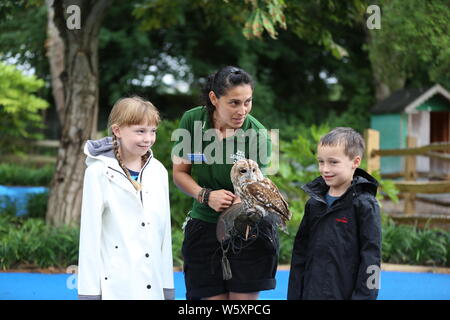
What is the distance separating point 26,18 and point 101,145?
46.1ft

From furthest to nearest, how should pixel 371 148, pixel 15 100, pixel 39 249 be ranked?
1. pixel 15 100
2. pixel 371 148
3. pixel 39 249

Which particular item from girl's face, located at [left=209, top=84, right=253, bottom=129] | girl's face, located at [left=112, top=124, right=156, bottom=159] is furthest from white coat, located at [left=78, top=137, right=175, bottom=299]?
girl's face, located at [left=209, top=84, right=253, bottom=129]

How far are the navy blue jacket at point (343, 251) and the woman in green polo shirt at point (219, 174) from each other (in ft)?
0.61

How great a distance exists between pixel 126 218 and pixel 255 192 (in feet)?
2.07

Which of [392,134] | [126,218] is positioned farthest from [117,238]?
[392,134]

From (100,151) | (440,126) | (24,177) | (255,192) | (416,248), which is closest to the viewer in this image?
(255,192)

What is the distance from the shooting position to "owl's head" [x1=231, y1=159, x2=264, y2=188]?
9.18 ft

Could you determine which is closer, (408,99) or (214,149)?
(214,149)

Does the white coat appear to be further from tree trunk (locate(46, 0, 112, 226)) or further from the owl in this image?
tree trunk (locate(46, 0, 112, 226))

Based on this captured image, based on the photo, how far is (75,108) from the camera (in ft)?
24.4

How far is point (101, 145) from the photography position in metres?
3.03

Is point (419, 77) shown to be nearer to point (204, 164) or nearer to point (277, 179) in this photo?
point (277, 179)

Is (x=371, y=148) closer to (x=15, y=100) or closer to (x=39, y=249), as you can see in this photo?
(x=39, y=249)
